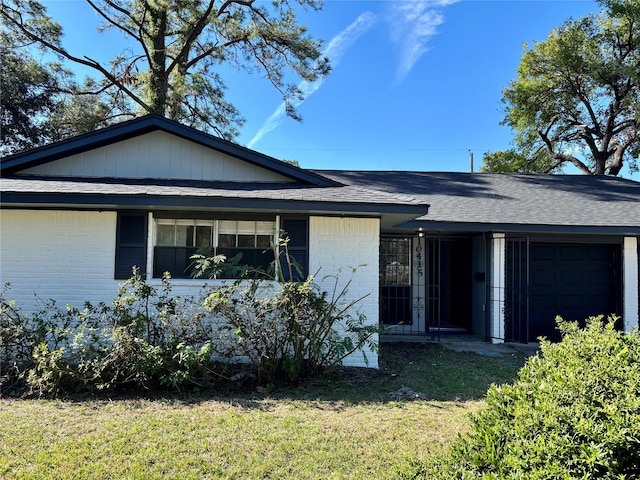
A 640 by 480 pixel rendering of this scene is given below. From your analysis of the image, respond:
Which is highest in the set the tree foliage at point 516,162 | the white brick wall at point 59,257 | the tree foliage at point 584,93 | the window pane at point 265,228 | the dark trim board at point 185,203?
the tree foliage at point 584,93

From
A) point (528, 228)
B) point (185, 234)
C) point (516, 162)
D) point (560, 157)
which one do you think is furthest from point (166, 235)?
point (560, 157)

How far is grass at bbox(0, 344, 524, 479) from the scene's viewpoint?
10.2 feet

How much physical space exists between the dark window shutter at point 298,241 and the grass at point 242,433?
177cm

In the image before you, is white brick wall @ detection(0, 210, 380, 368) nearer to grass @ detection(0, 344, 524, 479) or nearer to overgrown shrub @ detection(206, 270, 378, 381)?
overgrown shrub @ detection(206, 270, 378, 381)

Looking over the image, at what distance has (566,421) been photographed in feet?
6.60

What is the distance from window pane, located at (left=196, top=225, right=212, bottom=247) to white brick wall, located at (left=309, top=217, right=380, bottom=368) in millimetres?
1610

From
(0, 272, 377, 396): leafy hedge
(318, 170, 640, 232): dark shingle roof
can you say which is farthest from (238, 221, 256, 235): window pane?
(318, 170, 640, 232): dark shingle roof

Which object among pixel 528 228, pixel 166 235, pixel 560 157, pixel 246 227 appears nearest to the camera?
pixel 166 235

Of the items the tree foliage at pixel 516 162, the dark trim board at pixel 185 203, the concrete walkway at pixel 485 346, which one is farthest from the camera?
the tree foliage at pixel 516 162

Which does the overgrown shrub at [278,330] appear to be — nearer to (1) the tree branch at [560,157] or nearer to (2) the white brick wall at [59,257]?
(2) the white brick wall at [59,257]

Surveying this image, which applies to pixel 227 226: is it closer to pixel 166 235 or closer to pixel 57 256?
pixel 166 235

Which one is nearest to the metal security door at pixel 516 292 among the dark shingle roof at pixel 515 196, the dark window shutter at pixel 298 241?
the dark shingle roof at pixel 515 196

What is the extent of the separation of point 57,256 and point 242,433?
431cm

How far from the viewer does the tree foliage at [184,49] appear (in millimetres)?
15641
